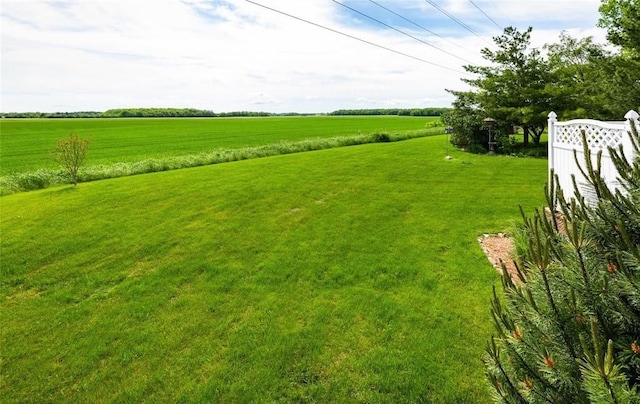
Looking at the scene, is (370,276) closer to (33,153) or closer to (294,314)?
(294,314)

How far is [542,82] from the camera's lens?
21016mm

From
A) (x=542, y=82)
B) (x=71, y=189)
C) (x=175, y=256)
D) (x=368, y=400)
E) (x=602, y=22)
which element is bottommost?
(x=368, y=400)

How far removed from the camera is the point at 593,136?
6.56m

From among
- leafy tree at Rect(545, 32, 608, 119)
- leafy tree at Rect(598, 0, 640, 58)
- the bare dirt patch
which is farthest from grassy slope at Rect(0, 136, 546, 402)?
leafy tree at Rect(545, 32, 608, 119)

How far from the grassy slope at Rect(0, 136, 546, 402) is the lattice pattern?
2093mm

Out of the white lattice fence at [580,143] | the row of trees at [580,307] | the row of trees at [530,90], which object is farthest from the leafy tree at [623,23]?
the row of trees at [580,307]

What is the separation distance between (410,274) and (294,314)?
2.16m

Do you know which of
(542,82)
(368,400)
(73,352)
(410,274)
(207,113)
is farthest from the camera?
(207,113)

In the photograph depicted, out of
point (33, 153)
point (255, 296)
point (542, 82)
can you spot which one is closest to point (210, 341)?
point (255, 296)

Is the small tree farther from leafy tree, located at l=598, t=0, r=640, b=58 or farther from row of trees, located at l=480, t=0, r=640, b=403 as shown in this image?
leafy tree, located at l=598, t=0, r=640, b=58

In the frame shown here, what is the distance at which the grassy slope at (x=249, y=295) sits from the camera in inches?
150

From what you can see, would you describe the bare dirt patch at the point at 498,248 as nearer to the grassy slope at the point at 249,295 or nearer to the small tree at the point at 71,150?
the grassy slope at the point at 249,295

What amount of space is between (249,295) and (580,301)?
15.5 feet

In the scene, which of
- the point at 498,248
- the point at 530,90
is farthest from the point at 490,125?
the point at 498,248
